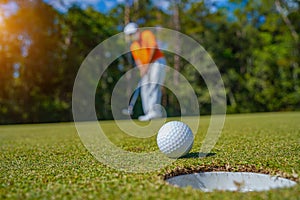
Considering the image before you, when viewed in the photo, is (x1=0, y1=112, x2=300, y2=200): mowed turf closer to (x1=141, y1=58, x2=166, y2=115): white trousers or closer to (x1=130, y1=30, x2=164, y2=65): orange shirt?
(x1=141, y1=58, x2=166, y2=115): white trousers

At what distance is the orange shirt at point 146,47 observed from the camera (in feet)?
20.8

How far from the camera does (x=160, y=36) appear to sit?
867 inches

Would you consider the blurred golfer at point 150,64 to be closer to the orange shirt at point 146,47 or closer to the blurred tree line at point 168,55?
the orange shirt at point 146,47

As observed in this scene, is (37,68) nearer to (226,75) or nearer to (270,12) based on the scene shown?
(226,75)

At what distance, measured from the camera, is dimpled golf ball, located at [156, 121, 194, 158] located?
2496 millimetres

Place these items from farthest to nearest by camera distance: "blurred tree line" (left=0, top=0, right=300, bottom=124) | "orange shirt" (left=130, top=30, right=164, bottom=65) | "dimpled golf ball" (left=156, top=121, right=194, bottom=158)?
"blurred tree line" (left=0, top=0, right=300, bottom=124)
"orange shirt" (left=130, top=30, right=164, bottom=65)
"dimpled golf ball" (left=156, top=121, right=194, bottom=158)

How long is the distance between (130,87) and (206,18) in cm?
926

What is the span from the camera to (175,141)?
2.51 meters

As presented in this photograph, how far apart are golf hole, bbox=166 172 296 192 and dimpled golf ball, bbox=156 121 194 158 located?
0.50m

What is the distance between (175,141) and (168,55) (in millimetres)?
19111

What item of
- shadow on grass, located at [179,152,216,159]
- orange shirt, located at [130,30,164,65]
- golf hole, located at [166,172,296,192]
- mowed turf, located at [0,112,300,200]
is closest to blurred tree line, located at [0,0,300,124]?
orange shirt, located at [130,30,164,65]

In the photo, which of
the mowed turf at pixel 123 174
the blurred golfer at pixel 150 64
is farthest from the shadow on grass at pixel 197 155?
the blurred golfer at pixel 150 64

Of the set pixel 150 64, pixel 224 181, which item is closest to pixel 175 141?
pixel 224 181

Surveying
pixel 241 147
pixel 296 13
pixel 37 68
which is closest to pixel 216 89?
pixel 296 13
